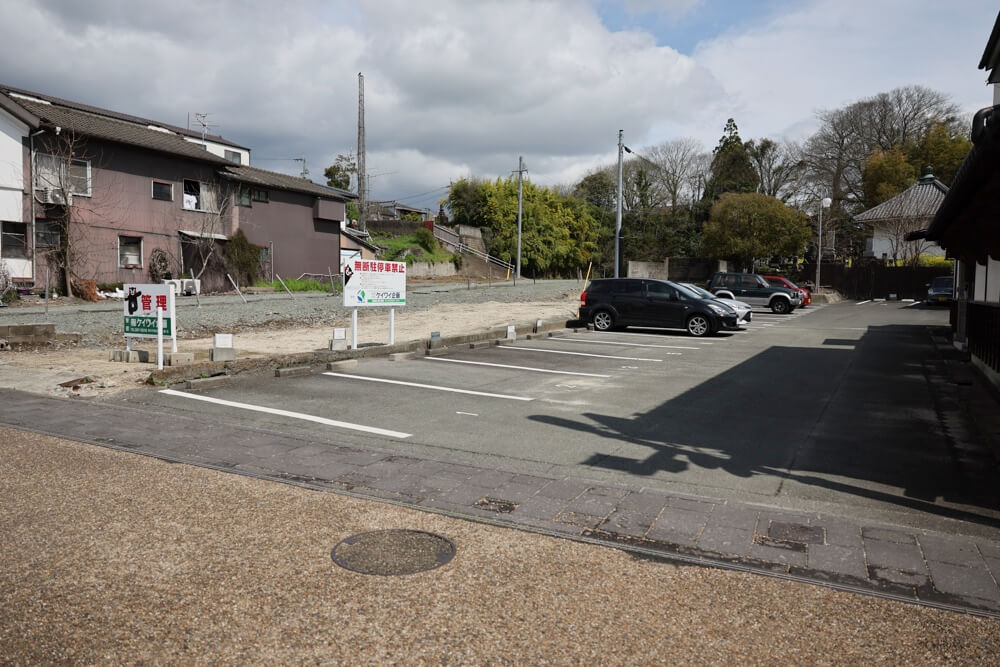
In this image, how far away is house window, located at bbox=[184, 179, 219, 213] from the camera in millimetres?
32625

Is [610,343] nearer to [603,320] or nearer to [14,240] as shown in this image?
[603,320]

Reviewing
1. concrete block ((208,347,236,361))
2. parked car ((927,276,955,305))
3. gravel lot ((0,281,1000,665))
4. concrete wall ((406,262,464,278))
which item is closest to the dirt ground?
concrete block ((208,347,236,361))

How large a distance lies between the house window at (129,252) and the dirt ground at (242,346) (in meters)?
12.6

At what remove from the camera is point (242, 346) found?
46.0 ft

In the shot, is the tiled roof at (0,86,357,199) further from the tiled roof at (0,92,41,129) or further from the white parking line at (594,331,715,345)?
the white parking line at (594,331,715,345)

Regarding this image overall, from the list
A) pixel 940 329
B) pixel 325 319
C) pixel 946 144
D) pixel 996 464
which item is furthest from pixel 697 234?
pixel 996 464

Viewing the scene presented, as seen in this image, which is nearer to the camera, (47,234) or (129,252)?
(47,234)

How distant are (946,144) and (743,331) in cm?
3924

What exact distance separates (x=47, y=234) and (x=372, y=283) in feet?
66.8

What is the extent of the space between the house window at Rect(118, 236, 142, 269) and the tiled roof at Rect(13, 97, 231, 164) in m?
3.97

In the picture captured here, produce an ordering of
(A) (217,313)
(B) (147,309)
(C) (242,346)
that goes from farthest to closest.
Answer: (A) (217,313), (C) (242,346), (B) (147,309)

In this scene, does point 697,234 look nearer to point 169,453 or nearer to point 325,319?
point 325,319

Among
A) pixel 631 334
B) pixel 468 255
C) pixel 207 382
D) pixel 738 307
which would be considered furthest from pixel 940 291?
pixel 207 382

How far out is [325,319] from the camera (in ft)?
67.6
